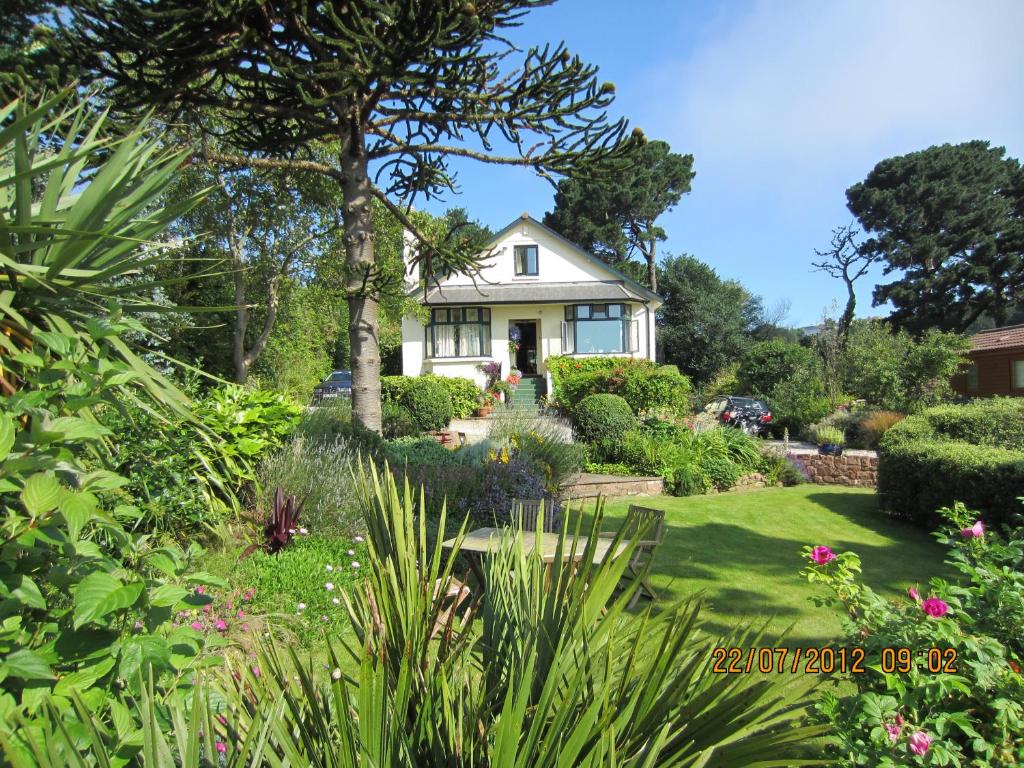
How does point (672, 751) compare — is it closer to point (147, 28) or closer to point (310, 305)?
point (147, 28)

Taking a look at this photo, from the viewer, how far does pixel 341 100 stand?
7805 millimetres

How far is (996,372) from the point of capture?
93.4 feet

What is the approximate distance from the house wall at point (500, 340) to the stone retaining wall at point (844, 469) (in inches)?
515

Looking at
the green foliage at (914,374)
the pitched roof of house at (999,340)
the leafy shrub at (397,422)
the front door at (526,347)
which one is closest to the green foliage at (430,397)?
the leafy shrub at (397,422)

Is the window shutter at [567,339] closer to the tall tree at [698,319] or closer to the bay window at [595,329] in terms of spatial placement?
the bay window at [595,329]

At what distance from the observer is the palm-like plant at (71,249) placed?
5.65 ft

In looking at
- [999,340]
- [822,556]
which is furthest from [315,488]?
[999,340]

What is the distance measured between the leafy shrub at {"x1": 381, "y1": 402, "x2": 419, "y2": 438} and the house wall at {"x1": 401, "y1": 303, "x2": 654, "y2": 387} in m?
5.25

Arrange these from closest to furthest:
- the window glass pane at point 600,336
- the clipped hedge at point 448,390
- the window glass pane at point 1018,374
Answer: the clipped hedge at point 448,390 → the window glass pane at point 600,336 → the window glass pane at point 1018,374

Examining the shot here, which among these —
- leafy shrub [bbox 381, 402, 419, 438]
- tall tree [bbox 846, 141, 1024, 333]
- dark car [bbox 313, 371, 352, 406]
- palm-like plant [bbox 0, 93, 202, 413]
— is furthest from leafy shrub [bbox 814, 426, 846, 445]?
tall tree [bbox 846, 141, 1024, 333]

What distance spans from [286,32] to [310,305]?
37.1ft

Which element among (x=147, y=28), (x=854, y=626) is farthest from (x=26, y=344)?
(x=147, y=28)

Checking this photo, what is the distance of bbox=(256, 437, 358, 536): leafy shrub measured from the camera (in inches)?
247

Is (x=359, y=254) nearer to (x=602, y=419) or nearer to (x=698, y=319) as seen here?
(x=602, y=419)
